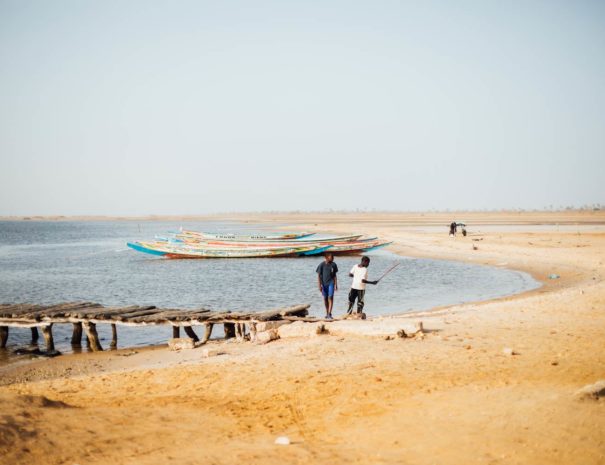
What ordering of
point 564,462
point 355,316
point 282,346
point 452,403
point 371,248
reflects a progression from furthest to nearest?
point 371,248, point 355,316, point 282,346, point 452,403, point 564,462

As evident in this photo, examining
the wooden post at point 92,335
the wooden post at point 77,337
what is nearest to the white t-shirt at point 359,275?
the wooden post at point 92,335

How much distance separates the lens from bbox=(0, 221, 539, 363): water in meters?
19.2

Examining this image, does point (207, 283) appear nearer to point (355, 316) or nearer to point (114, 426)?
point (355, 316)

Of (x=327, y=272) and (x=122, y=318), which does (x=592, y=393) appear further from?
(x=122, y=318)

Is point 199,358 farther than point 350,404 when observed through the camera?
Yes

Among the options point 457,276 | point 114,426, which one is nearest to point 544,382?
point 114,426

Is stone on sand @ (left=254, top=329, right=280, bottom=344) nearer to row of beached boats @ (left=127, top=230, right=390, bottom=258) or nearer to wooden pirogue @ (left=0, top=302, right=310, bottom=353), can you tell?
wooden pirogue @ (left=0, top=302, right=310, bottom=353)

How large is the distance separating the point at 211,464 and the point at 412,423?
2.33 meters

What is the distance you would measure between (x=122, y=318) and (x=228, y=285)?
12752 mm

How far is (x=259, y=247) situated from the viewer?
39594mm

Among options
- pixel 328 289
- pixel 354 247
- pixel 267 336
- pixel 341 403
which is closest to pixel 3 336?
pixel 267 336

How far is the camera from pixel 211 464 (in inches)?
203

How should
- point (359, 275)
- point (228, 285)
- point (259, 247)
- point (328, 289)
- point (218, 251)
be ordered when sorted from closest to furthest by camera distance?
point (359, 275), point (328, 289), point (228, 285), point (259, 247), point (218, 251)

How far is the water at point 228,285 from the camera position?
756 inches
